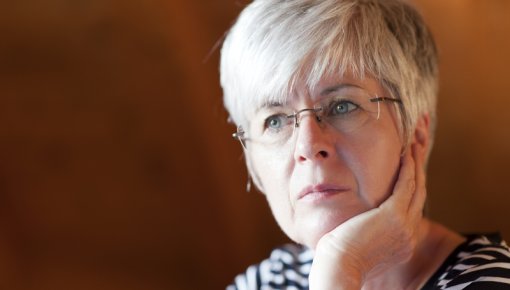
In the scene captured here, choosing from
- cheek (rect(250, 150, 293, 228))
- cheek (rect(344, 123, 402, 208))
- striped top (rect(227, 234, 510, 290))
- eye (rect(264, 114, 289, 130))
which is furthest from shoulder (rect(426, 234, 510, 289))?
eye (rect(264, 114, 289, 130))

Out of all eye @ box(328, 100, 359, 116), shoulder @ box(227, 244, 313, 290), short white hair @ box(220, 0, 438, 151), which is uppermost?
short white hair @ box(220, 0, 438, 151)

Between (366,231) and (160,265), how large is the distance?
2.83ft

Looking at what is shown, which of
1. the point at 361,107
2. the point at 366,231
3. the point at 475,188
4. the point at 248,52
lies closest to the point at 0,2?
the point at 248,52

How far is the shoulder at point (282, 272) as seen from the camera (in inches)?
66.9

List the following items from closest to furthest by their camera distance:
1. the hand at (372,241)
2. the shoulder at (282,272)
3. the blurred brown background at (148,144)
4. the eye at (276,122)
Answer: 1. the hand at (372,241)
2. the eye at (276,122)
3. the shoulder at (282,272)
4. the blurred brown background at (148,144)

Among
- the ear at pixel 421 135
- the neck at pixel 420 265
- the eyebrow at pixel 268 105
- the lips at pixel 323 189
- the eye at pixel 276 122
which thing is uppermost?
the eyebrow at pixel 268 105

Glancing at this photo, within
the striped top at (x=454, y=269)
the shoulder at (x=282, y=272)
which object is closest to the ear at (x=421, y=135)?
the striped top at (x=454, y=269)

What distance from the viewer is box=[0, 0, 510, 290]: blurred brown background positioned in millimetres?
1862

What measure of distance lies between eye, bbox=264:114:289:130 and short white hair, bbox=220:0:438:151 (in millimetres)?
39

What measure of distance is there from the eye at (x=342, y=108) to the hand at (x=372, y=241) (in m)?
0.17

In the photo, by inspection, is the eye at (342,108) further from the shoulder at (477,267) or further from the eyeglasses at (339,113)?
the shoulder at (477,267)

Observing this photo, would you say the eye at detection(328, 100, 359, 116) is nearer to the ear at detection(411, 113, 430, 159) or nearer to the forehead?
the forehead

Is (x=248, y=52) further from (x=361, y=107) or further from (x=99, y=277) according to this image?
(x=99, y=277)

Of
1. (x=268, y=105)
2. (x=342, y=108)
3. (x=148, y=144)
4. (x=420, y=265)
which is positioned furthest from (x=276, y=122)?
(x=148, y=144)
